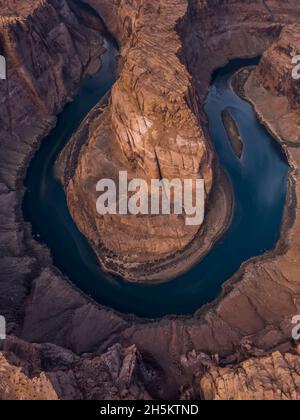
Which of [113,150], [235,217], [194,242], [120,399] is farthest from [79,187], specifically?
[120,399]

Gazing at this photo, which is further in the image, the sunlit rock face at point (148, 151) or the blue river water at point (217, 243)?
the blue river water at point (217, 243)

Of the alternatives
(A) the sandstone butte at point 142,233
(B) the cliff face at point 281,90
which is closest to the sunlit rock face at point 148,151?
(A) the sandstone butte at point 142,233

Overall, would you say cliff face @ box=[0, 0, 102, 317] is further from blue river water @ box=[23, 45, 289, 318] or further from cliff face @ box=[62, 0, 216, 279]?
cliff face @ box=[62, 0, 216, 279]

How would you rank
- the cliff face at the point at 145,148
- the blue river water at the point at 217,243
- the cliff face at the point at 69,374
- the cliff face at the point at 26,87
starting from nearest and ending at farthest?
the cliff face at the point at 69,374 → the cliff face at the point at 145,148 → the blue river water at the point at 217,243 → the cliff face at the point at 26,87

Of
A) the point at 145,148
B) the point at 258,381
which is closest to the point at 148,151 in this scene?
the point at 145,148

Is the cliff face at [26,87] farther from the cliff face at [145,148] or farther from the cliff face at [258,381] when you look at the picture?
the cliff face at [258,381]

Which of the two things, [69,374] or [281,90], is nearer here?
[69,374]

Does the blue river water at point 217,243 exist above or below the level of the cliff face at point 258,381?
above

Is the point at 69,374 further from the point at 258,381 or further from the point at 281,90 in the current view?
the point at 281,90
